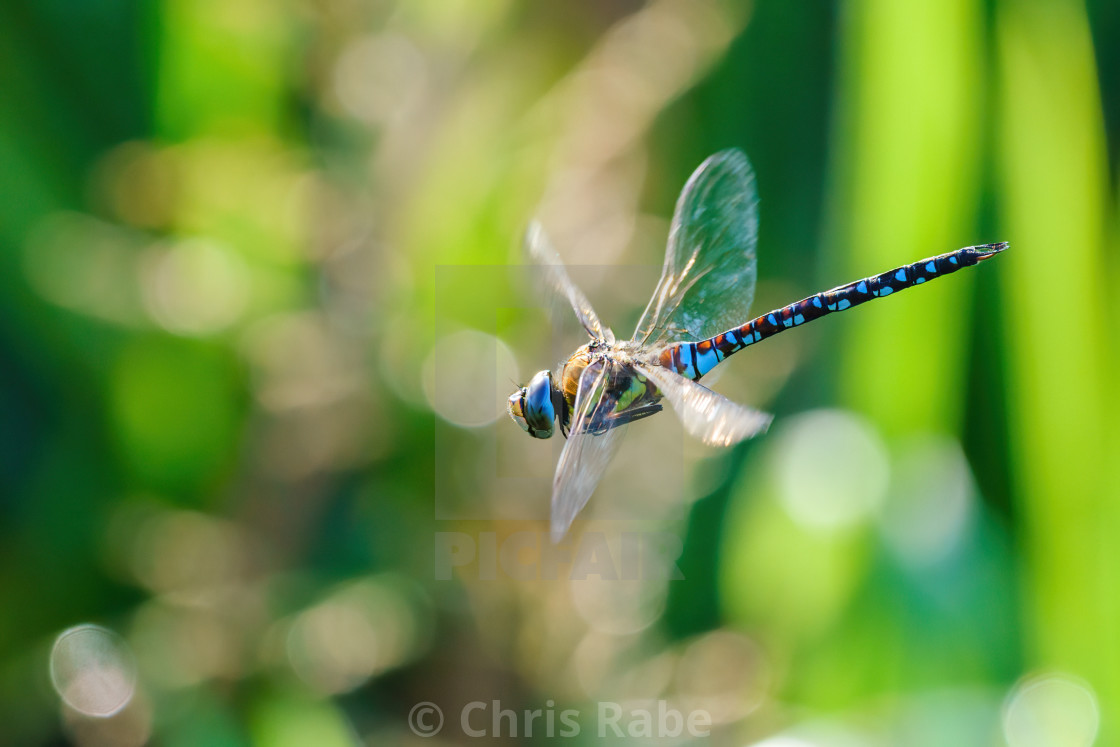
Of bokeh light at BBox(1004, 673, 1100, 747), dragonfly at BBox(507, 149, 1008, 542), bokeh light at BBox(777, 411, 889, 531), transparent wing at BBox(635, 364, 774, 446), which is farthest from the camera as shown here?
bokeh light at BBox(777, 411, 889, 531)

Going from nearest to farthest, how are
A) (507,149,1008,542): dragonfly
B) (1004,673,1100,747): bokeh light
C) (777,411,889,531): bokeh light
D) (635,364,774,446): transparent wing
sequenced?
1. (635,364,774,446): transparent wing
2. (507,149,1008,542): dragonfly
3. (1004,673,1100,747): bokeh light
4. (777,411,889,531): bokeh light

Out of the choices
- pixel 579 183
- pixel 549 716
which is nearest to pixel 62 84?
pixel 579 183

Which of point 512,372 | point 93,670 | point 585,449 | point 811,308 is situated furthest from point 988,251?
point 93,670

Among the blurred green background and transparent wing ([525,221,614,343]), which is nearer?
transparent wing ([525,221,614,343])

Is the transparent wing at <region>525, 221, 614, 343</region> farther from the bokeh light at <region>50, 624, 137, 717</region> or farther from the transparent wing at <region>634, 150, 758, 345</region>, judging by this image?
the bokeh light at <region>50, 624, 137, 717</region>

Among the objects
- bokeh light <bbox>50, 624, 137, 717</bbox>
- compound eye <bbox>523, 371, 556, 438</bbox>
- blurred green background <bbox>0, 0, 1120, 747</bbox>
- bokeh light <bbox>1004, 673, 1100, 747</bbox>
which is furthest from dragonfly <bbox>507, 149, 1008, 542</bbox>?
bokeh light <bbox>50, 624, 137, 717</bbox>

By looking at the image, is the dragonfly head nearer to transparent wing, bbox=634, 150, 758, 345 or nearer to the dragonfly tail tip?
transparent wing, bbox=634, 150, 758, 345

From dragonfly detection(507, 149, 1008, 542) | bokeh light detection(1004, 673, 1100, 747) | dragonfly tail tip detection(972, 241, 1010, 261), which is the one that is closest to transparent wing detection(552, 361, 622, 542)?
dragonfly detection(507, 149, 1008, 542)
